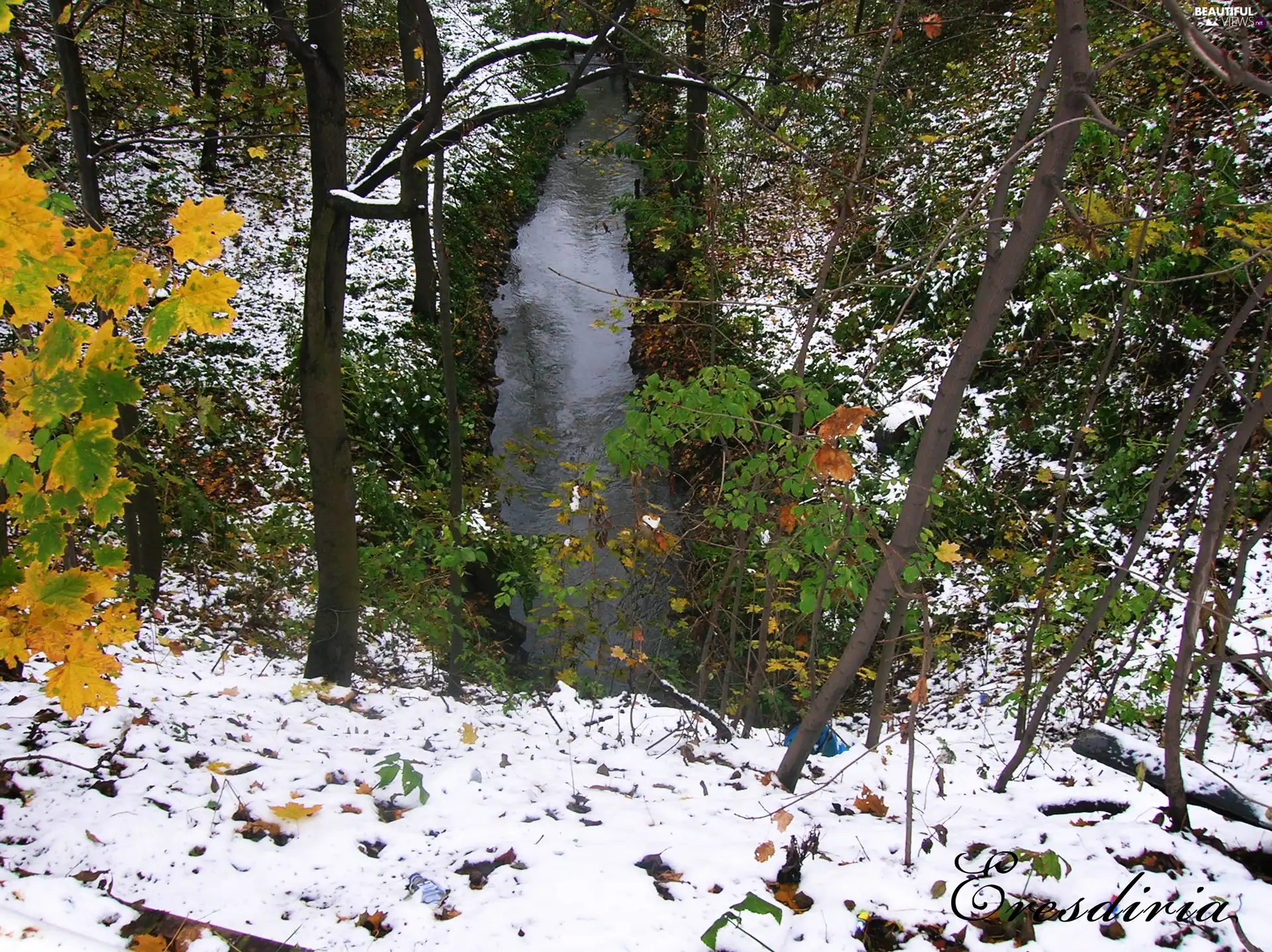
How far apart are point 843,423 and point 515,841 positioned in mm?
2019

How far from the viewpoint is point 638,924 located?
2289mm

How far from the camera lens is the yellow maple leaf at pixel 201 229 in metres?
1.97

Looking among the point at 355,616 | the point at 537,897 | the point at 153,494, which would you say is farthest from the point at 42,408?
the point at 153,494

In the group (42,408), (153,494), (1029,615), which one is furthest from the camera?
(1029,615)

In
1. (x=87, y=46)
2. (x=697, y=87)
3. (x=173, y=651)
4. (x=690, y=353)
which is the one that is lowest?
(x=173, y=651)

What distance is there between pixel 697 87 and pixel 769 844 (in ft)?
12.3

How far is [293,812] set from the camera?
271 cm

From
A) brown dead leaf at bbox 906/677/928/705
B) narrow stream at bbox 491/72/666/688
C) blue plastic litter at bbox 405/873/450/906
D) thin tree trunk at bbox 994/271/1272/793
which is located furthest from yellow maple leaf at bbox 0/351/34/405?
narrow stream at bbox 491/72/666/688

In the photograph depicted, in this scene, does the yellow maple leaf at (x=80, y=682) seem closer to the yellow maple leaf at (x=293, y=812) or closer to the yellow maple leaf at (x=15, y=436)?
the yellow maple leaf at (x=15, y=436)

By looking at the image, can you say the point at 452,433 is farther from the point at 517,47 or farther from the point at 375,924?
the point at 375,924

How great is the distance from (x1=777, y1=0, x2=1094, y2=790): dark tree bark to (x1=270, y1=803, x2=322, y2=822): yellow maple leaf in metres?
2.14

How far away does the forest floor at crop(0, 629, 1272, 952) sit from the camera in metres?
2.23

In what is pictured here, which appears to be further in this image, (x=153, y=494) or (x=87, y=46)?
(x=87, y=46)

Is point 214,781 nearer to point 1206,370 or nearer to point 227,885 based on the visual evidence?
point 227,885
